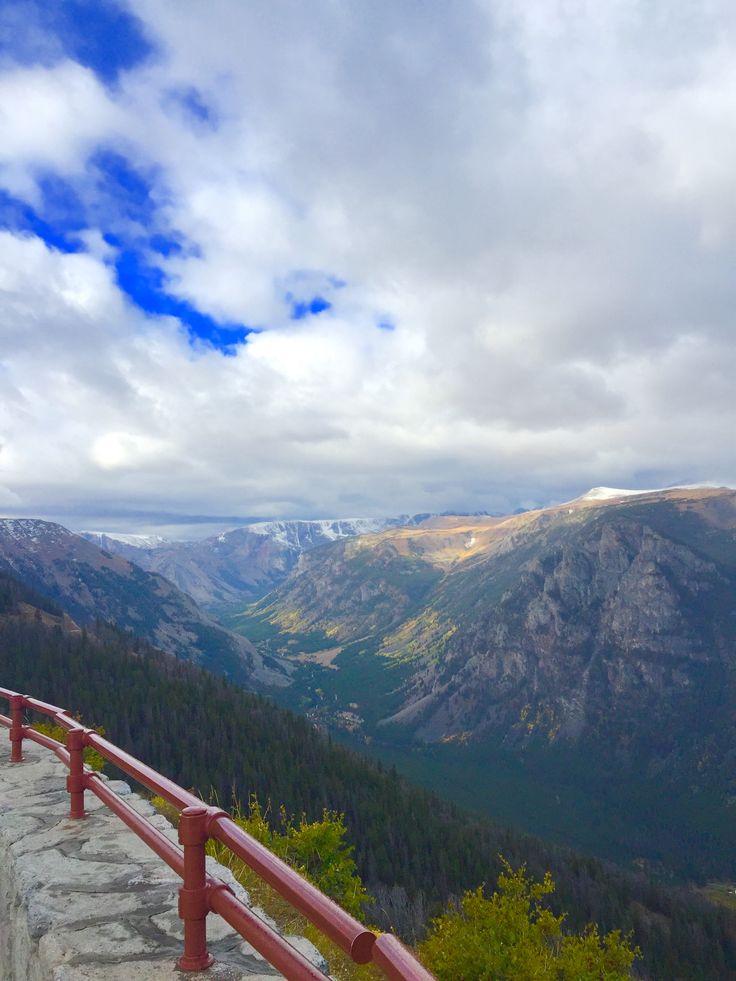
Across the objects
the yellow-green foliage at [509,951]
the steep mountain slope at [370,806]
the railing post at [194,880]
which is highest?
the railing post at [194,880]

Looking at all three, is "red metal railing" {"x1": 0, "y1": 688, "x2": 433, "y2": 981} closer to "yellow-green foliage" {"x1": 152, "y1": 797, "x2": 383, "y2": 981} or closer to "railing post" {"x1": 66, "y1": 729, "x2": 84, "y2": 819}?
"railing post" {"x1": 66, "y1": 729, "x2": 84, "y2": 819}

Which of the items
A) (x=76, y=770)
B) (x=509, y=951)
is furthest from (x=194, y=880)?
(x=509, y=951)

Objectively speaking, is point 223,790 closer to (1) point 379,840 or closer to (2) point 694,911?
(1) point 379,840

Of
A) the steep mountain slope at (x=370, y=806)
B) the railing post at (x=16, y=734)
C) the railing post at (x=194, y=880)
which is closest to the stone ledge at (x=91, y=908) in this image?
the railing post at (x=194, y=880)

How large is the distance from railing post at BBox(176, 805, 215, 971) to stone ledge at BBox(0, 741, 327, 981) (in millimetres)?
533

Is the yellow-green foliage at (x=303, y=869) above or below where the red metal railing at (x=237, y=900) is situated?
below

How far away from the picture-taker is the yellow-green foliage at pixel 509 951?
28.5 meters

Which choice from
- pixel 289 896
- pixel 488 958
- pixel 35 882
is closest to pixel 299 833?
pixel 488 958

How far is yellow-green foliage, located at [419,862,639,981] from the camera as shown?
28500mm

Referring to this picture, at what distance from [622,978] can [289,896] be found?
41903 millimetres

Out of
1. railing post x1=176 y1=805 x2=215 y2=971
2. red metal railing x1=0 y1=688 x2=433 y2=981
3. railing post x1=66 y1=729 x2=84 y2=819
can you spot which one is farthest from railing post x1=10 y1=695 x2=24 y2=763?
railing post x1=176 y1=805 x2=215 y2=971

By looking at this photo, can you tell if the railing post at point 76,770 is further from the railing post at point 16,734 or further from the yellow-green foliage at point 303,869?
the railing post at point 16,734

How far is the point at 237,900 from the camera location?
590 centimetres

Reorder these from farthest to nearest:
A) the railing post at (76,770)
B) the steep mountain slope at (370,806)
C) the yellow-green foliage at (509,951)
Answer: the steep mountain slope at (370,806)
the yellow-green foliage at (509,951)
the railing post at (76,770)
